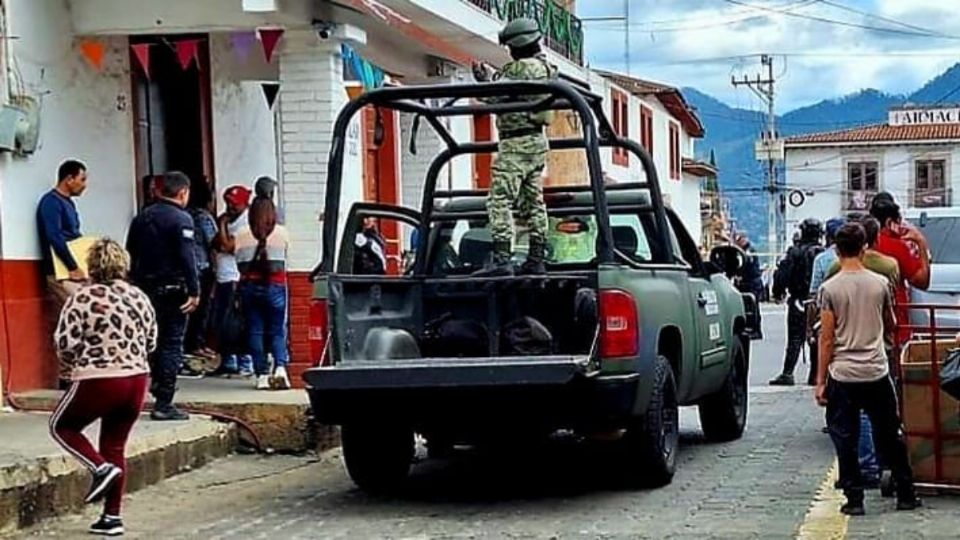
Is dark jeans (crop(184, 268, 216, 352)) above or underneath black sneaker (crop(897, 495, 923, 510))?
above

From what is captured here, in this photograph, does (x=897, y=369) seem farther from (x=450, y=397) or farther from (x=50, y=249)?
(x=50, y=249)

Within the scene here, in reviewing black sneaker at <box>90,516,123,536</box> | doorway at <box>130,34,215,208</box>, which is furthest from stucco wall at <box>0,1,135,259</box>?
black sneaker at <box>90,516,123,536</box>

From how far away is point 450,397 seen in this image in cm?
861

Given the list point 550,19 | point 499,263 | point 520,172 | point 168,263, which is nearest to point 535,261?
point 499,263

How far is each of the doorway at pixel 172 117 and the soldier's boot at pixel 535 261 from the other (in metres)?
4.80

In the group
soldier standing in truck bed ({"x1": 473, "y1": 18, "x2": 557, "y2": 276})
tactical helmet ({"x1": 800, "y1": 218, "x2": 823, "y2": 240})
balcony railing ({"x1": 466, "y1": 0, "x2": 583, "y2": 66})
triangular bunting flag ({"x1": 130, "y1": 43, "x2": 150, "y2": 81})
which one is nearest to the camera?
soldier standing in truck bed ({"x1": 473, "y1": 18, "x2": 557, "y2": 276})

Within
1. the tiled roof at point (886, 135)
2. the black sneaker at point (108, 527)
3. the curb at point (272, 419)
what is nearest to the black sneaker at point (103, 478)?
the black sneaker at point (108, 527)

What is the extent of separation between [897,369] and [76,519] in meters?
4.80

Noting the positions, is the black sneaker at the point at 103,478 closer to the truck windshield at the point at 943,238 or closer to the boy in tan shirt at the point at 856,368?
the boy in tan shirt at the point at 856,368

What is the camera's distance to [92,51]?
12.4 metres

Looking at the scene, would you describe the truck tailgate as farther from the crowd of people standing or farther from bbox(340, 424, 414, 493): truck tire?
the crowd of people standing

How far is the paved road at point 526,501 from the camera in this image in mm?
8078

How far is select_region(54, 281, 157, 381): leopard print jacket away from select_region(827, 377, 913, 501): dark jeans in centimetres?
371

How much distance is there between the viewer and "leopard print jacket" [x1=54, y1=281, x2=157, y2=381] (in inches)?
316
